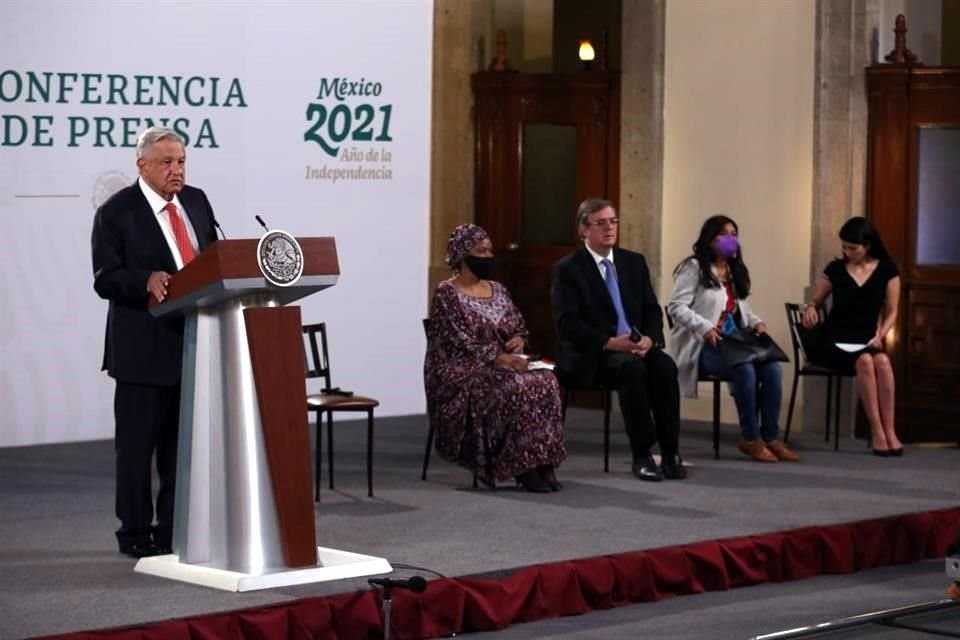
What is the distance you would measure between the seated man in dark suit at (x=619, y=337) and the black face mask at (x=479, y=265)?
0.54m

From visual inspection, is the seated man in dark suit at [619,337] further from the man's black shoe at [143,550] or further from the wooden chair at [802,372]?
the man's black shoe at [143,550]

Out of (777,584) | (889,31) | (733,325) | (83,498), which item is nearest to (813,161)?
(889,31)

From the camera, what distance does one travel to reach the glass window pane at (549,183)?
1037 cm

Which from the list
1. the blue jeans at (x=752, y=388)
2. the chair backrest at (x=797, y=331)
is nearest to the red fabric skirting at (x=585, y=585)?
the blue jeans at (x=752, y=388)

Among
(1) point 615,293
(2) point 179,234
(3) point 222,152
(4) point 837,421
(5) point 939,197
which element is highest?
(3) point 222,152

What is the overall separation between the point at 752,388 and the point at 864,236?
1029 mm

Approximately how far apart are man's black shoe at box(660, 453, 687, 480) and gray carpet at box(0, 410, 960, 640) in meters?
0.06

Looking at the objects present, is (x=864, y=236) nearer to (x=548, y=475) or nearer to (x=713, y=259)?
(x=713, y=259)

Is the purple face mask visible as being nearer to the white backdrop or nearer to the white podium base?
the white backdrop

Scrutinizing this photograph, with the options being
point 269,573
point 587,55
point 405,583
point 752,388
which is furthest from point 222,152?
point 405,583

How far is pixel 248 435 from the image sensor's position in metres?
4.98

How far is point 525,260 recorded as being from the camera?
10.4 m

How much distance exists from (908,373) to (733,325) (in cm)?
167

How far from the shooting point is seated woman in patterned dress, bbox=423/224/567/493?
6.85 m
